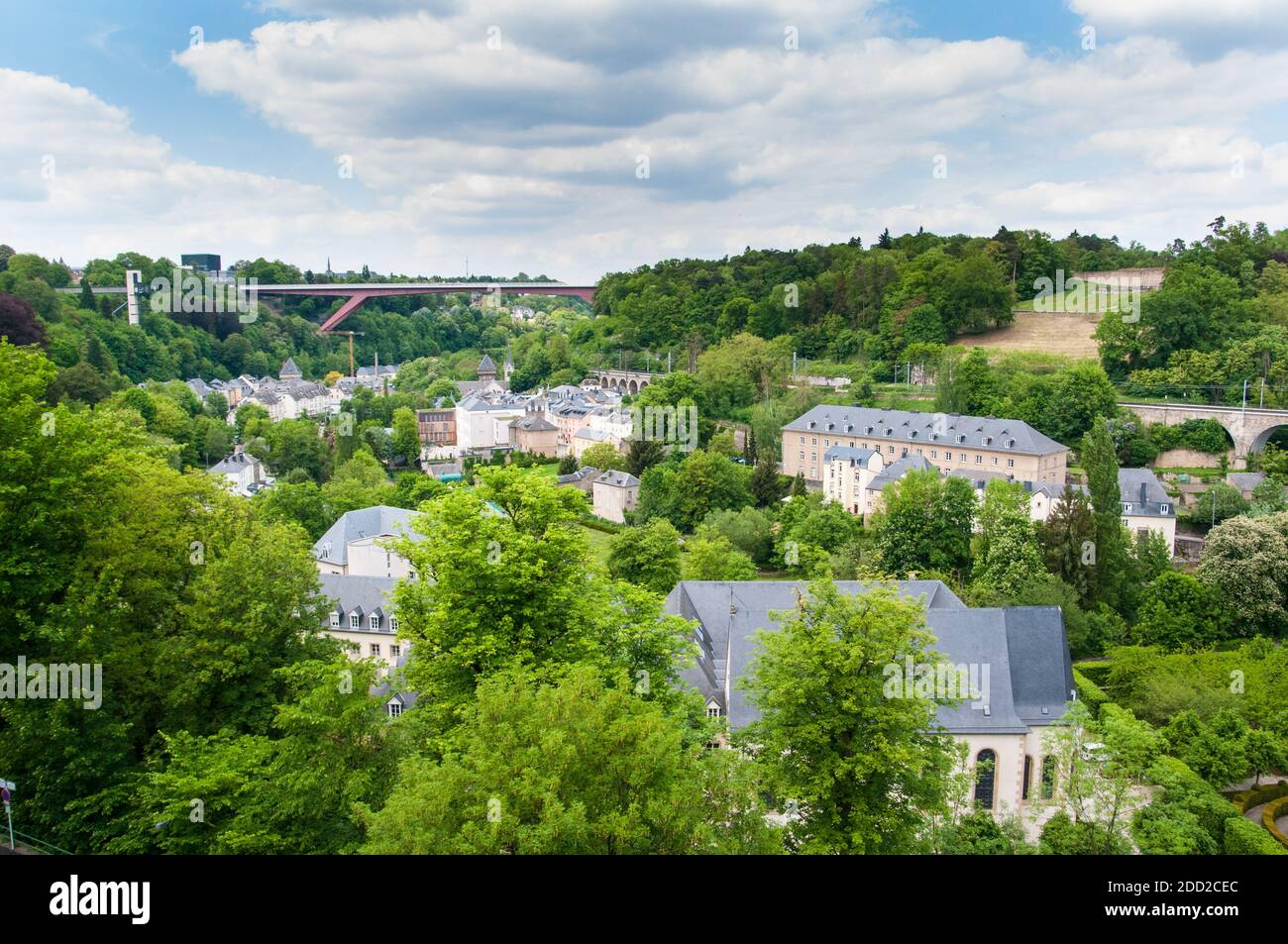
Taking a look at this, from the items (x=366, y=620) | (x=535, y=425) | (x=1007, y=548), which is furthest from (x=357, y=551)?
(x=535, y=425)

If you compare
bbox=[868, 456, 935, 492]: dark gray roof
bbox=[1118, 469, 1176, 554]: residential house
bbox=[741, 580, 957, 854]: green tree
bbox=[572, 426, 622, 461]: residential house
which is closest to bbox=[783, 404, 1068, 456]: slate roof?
bbox=[868, 456, 935, 492]: dark gray roof

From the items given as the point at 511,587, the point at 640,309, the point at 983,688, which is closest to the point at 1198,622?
the point at 983,688

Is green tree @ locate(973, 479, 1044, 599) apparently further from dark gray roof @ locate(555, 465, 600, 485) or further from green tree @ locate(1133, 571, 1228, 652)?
dark gray roof @ locate(555, 465, 600, 485)

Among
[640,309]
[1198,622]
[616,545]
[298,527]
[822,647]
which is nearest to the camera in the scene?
[822,647]

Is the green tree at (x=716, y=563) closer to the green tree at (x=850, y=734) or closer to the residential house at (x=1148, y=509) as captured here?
the residential house at (x=1148, y=509)

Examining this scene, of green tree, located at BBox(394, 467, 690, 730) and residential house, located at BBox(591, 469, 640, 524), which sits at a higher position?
green tree, located at BBox(394, 467, 690, 730)
